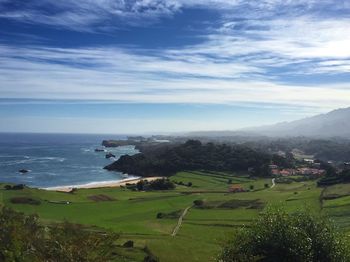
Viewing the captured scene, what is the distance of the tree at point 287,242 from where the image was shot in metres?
37.0

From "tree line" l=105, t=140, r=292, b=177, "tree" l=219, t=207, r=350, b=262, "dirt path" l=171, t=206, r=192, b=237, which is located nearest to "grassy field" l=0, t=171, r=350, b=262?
"dirt path" l=171, t=206, r=192, b=237

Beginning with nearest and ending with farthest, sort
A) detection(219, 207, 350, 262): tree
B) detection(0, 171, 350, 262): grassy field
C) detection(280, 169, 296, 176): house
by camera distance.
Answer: detection(219, 207, 350, 262): tree, detection(0, 171, 350, 262): grassy field, detection(280, 169, 296, 176): house

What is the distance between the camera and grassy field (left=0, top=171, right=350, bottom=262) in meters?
53.3

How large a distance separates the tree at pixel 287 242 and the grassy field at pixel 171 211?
6101 mm

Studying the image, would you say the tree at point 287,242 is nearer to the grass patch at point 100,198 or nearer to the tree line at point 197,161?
the grass patch at point 100,198

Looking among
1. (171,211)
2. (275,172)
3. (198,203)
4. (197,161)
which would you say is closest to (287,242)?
(171,211)

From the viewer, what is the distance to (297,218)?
133ft

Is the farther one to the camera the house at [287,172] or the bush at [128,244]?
the house at [287,172]

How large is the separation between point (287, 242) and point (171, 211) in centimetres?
4301

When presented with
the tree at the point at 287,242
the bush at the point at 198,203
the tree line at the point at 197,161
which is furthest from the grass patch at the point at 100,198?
the tree line at the point at 197,161

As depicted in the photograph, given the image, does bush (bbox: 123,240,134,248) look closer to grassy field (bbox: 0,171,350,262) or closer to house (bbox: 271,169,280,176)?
grassy field (bbox: 0,171,350,262)

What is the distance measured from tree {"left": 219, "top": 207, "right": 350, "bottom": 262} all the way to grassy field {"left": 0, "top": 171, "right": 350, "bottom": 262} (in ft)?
20.0

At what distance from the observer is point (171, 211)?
7906 cm

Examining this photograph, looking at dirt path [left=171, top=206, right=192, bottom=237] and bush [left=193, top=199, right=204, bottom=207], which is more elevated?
bush [left=193, top=199, right=204, bottom=207]
